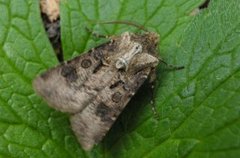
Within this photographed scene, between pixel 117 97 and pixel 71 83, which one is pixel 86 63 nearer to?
pixel 71 83

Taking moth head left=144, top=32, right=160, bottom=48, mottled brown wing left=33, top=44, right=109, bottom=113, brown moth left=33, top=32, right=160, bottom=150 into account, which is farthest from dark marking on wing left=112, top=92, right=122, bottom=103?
moth head left=144, top=32, right=160, bottom=48

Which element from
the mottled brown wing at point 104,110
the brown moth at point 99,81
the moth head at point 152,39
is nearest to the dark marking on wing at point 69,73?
the brown moth at point 99,81

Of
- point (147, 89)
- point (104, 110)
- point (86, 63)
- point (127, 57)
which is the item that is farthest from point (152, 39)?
point (104, 110)

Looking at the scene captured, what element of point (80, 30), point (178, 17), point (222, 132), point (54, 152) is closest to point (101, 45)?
point (80, 30)

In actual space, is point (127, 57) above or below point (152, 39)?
below

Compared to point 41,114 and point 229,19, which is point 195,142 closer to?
point 229,19

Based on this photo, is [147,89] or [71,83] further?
[147,89]
